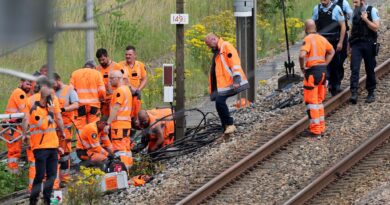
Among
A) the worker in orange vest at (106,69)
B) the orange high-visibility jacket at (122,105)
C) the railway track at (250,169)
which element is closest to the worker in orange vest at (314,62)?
the railway track at (250,169)

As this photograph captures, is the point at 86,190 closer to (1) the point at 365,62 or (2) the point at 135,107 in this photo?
(2) the point at 135,107

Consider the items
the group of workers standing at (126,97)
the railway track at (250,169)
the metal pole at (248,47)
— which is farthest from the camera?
the metal pole at (248,47)

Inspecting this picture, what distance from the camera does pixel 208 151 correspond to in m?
14.2

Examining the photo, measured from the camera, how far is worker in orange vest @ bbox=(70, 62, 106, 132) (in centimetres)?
1491

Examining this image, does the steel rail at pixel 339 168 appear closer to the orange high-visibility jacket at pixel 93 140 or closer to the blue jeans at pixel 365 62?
the blue jeans at pixel 365 62

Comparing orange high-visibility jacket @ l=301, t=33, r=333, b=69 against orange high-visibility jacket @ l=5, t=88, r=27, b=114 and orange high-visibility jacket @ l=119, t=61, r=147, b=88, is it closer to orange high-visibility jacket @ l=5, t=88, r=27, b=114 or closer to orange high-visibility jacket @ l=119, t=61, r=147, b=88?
orange high-visibility jacket @ l=119, t=61, r=147, b=88

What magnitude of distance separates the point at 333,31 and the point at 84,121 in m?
3.93

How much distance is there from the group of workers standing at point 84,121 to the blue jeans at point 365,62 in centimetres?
277

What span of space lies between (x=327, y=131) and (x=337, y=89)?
1461 millimetres

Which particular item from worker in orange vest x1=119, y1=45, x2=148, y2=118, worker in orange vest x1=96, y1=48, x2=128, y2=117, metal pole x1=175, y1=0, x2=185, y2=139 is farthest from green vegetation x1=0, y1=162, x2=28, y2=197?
metal pole x1=175, y1=0, x2=185, y2=139

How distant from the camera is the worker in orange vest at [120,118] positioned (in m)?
14.1

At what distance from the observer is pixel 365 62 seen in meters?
15.1

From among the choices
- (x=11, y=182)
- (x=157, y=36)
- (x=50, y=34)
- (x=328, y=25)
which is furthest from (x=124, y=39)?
(x=50, y=34)

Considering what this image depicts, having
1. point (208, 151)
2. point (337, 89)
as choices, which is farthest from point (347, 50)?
point (208, 151)
